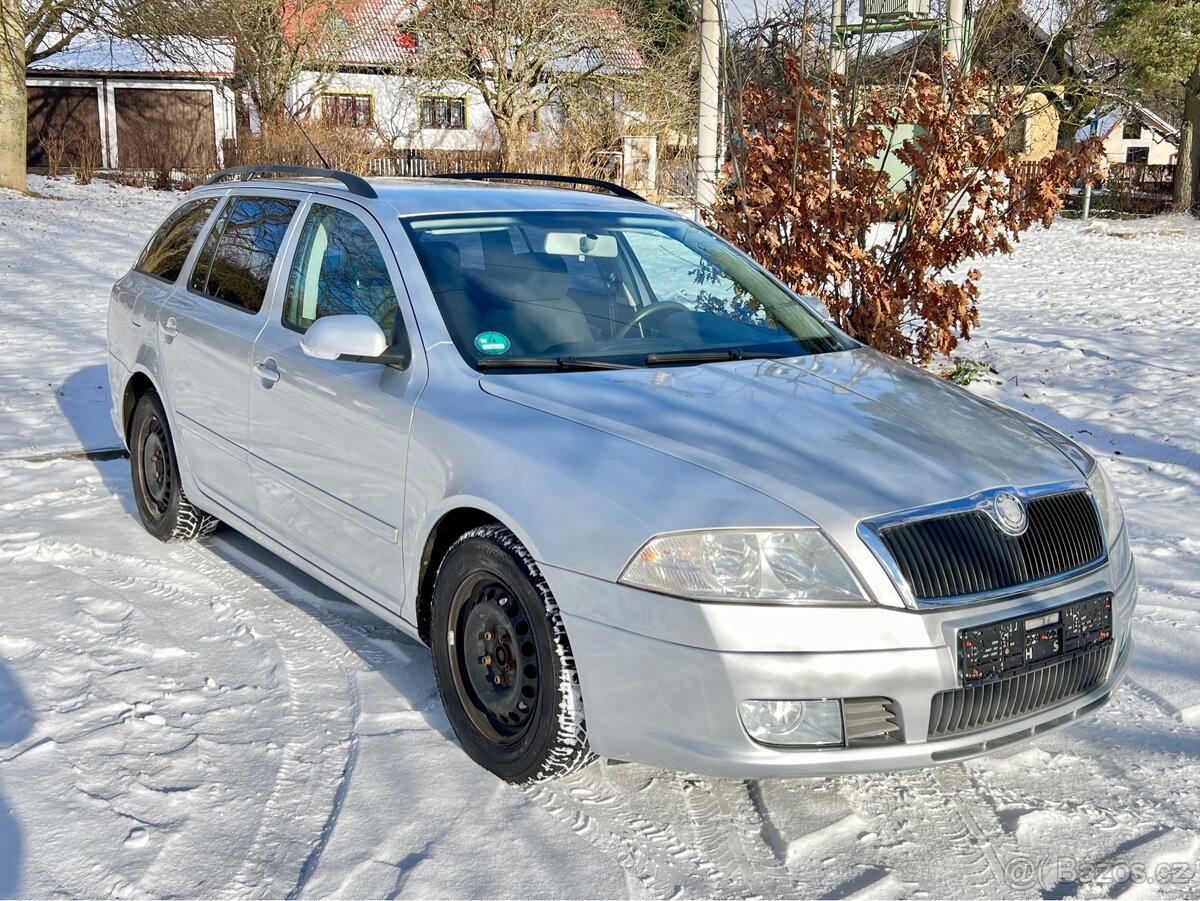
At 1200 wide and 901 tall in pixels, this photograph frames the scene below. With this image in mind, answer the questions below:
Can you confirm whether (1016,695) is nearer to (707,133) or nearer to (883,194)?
(883,194)

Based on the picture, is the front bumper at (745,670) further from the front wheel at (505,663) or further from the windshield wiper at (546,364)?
the windshield wiper at (546,364)

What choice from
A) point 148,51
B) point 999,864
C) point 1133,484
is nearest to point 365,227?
point 999,864

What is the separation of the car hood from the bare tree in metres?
29.2

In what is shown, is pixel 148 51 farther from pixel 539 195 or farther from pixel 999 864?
pixel 999 864

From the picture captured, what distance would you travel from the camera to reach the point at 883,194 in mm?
8734

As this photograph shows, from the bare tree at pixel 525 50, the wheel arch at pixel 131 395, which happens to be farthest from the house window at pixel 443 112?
the wheel arch at pixel 131 395

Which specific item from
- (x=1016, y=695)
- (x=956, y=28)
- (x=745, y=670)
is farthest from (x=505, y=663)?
(x=956, y=28)

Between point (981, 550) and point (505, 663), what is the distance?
1.37 meters

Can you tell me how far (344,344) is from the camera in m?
3.98

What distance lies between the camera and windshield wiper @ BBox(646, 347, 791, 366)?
161 inches

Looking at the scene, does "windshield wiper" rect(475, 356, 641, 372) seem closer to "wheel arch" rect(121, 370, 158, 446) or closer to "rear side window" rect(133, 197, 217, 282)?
"rear side window" rect(133, 197, 217, 282)

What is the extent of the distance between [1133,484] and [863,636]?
443 centimetres

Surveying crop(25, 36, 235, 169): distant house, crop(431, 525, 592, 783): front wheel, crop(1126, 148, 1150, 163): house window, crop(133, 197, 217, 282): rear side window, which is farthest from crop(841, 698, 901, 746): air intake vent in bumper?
crop(1126, 148, 1150, 163): house window

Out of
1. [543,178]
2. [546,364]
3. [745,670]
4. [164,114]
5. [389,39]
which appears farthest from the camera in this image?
[389,39]
